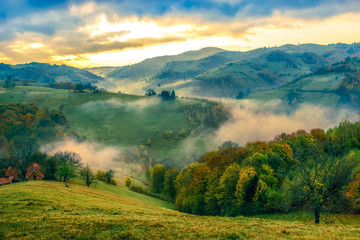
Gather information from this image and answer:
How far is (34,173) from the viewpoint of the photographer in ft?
247

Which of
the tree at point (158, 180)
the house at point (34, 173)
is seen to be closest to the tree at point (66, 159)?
the house at point (34, 173)

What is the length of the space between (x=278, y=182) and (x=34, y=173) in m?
71.6

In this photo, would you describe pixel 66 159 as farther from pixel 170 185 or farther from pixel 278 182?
pixel 278 182

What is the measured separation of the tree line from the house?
47.2 metres

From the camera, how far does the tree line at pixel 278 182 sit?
43500 mm

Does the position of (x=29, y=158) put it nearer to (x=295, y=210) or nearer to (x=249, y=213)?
(x=249, y=213)


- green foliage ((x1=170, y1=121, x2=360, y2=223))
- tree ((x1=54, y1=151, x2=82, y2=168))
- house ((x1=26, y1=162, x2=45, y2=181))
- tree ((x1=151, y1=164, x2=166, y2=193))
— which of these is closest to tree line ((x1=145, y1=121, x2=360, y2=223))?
green foliage ((x1=170, y1=121, x2=360, y2=223))

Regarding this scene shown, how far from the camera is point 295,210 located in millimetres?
57844

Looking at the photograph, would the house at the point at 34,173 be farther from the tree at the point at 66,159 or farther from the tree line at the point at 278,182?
the tree line at the point at 278,182

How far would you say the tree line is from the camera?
43.5m

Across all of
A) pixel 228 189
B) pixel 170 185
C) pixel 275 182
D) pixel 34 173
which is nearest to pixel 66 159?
pixel 34 173

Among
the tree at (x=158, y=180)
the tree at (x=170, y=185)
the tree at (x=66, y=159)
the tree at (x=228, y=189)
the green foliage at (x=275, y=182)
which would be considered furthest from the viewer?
the tree at (x=158, y=180)

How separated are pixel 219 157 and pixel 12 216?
7604 cm

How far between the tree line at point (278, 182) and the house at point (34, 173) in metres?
47.2
